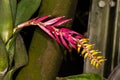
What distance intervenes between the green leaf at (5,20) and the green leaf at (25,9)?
55 millimetres

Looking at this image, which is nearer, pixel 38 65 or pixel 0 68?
pixel 0 68

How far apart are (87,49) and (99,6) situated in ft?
1.53

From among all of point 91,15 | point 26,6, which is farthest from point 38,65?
point 91,15

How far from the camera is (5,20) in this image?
0.53 m

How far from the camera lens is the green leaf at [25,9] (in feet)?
1.94

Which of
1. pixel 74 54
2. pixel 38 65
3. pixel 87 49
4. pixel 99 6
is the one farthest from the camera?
pixel 74 54

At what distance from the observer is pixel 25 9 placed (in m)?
0.60

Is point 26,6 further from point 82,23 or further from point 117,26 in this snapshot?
point 82,23

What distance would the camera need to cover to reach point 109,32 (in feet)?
3.23

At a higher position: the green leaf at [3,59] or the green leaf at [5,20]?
the green leaf at [5,20]

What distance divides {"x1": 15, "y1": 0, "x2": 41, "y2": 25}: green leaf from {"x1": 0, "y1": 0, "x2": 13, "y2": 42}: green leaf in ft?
0.18

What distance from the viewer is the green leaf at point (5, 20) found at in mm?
520

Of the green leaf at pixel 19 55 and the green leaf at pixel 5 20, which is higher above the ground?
the green leaf at pixel 5 20

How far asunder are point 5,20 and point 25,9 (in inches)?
3.3
